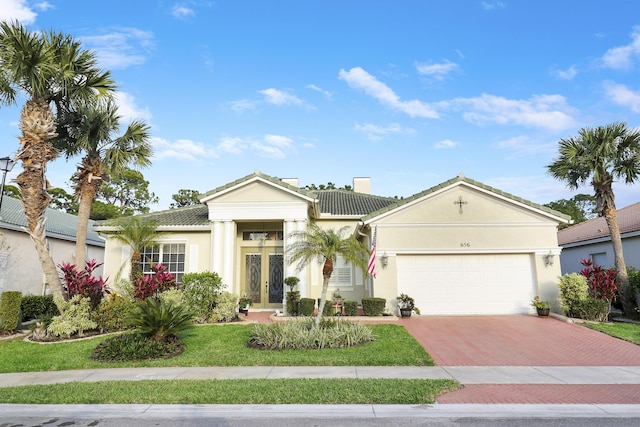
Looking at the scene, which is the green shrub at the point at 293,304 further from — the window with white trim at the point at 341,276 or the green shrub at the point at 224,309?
the window with white trim at the point at 341,276

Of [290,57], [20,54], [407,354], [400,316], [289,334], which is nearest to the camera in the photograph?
[407,354]

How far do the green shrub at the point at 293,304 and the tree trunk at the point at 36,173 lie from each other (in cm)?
748

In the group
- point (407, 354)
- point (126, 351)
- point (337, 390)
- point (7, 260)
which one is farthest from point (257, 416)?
point (7, 260)

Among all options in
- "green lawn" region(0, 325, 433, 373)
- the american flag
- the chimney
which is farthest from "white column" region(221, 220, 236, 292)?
the chimney

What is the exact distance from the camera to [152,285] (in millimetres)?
13055

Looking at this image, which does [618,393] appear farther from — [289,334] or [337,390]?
[289,334]

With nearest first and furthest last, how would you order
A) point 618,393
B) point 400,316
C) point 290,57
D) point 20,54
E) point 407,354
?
point 618,393
point 407,354
point 20,54
point 400,316
point 290,57

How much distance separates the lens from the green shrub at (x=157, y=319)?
374 inches

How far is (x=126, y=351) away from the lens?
29.9 feet

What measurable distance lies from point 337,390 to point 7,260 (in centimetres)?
1610

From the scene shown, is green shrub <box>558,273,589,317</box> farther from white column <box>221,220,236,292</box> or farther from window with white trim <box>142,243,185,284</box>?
window with white trim <box>142,243,185,284</box>

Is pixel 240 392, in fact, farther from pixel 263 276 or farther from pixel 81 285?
pixel 263 276

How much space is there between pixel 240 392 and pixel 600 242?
63.3ft

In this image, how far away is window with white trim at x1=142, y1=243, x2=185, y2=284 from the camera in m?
16.9
